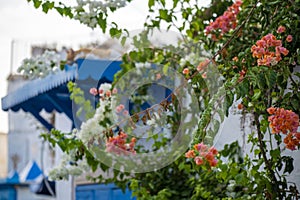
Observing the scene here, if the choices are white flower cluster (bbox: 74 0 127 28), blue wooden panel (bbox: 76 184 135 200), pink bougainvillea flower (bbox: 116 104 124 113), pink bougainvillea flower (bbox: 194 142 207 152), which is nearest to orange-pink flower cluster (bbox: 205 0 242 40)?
white flower cluster (bbox: 74 0 127 28)

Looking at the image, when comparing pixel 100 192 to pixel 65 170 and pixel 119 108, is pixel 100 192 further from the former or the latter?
pixel 119 108

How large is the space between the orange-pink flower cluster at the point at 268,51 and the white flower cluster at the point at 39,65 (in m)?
1.53

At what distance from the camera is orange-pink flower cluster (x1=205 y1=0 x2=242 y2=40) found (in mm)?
1955

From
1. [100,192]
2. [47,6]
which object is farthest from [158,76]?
[100,192]

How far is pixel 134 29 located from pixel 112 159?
0.40m

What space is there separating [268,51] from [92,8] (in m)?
0.63

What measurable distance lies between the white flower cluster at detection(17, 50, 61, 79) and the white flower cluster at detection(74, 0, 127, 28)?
37.9 inches

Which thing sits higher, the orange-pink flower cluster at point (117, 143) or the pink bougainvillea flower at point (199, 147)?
the orange-pink flower cluster at point (117, 143)

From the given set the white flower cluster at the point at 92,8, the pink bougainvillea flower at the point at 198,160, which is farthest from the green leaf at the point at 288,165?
the white flower cluster at the point at 92,8

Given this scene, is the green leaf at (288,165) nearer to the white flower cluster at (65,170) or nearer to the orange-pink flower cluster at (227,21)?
the orange-pink flower cluster at (227,21)

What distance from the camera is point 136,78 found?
6.09ft

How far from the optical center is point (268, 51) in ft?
4.66

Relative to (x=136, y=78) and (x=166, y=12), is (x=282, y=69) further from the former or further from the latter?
(x=166, y=12)

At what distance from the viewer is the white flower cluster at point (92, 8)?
184 centimetres
